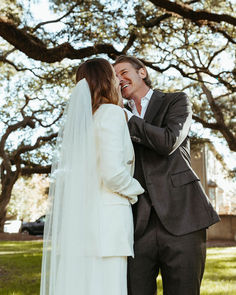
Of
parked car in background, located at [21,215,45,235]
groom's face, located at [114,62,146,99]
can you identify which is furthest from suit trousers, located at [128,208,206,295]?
parked car in background, located at [21,215,45,235]

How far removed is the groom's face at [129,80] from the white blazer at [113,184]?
59cm

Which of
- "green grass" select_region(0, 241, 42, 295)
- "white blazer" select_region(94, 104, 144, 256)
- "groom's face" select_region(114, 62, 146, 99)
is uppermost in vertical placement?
"groom's face" select_region(114, 62, 146, 99)

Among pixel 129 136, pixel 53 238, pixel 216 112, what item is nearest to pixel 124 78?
pixel 129 136

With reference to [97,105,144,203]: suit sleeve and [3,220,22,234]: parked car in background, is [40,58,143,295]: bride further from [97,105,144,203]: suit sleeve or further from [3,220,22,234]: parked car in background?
[3,220,22,234]: parked car in background

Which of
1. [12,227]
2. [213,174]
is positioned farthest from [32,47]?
[12,227]

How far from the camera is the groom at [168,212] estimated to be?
2400mm

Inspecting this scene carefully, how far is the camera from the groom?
2400 millimetres

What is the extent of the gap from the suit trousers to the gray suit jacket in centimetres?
7

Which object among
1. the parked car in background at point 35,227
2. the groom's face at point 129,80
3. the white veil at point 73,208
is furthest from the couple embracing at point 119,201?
the parked car in background at point 35,227

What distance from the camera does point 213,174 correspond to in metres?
27.6

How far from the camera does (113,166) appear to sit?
225 cm

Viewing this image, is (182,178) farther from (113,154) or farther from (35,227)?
(35,227)

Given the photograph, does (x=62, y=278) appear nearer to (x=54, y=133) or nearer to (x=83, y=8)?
(x=83, y=8)

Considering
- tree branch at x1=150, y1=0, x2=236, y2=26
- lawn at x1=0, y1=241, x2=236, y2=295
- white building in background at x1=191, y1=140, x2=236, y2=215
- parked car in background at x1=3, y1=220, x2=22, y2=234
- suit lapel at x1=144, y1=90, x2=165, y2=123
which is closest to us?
suit lapel at x1=144, y1=90, x2=165, y2=123
